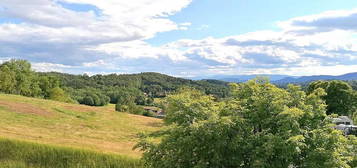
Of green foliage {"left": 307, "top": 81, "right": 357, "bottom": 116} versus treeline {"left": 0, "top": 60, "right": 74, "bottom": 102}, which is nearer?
green foliage {"left": 307, "top": 81, "right": 357, "bottom": 116}

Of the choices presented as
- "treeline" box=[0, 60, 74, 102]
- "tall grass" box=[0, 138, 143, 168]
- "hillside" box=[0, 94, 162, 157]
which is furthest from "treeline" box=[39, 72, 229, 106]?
"tall grass" box=[0, 138, 143, 168]

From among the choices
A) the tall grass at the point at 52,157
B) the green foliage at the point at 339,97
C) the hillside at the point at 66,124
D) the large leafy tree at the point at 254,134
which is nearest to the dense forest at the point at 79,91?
the green foliage at the point at 339,97

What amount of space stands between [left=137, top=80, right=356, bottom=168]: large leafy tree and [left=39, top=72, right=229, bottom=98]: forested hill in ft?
414

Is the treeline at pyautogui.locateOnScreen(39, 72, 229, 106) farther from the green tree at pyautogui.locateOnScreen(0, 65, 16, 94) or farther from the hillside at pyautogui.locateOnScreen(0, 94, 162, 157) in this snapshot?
the hillside at pyautogui.locateOnScreen(0, 94, 162, 157)

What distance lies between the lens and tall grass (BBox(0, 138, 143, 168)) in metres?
13.4

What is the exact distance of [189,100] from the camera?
758cm

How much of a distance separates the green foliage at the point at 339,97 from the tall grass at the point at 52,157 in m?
42.0

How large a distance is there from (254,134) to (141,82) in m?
168

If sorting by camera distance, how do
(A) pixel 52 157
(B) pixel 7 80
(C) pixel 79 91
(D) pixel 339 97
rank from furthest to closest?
(C) pixel 79 91, (B) pixel 7 80, (D) pixel 339 97, (A) pixel 52 157

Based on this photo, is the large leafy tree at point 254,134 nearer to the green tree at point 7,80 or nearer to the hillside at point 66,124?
the hillside at point 66,124

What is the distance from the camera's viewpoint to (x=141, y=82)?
570ft

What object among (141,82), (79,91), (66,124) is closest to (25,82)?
(66,124)

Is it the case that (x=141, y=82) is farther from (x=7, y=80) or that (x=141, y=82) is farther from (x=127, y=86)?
(x=7, y=80)

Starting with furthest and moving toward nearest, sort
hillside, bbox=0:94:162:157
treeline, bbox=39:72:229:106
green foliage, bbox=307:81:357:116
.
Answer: treeline, bbox=39:72:229:106 → green foliage, bbox=307:81:357:116 → hillside, bbox=0:94:162:157
